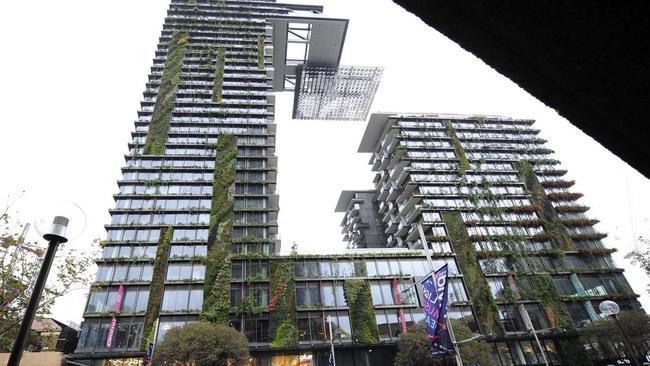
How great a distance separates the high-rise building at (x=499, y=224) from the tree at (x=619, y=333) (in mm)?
1688

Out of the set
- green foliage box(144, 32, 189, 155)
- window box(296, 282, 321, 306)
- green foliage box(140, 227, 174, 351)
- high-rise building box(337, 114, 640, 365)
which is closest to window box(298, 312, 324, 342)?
window box(296, 282, 321, 306)

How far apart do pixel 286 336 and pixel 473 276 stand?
87.9 feet

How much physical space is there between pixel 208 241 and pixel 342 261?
710 inches

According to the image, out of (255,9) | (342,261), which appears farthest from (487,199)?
(255,9)

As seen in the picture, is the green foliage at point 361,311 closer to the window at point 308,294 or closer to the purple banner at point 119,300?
the window at point 308,294

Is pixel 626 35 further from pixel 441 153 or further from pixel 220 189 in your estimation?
pixel 441 153

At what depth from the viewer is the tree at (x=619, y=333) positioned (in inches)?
1499

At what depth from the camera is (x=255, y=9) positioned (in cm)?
9212

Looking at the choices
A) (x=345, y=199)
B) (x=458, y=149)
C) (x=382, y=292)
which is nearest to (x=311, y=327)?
(x=382, y=292)

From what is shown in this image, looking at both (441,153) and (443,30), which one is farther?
(441,153)

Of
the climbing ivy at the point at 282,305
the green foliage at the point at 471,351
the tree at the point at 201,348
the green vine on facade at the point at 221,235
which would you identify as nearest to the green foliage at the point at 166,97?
the green vine on facade at the point at 221,235

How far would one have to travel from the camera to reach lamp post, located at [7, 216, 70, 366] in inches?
202

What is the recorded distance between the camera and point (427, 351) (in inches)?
1334

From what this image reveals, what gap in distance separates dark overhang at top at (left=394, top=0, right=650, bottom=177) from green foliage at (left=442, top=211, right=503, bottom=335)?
49.4 m
